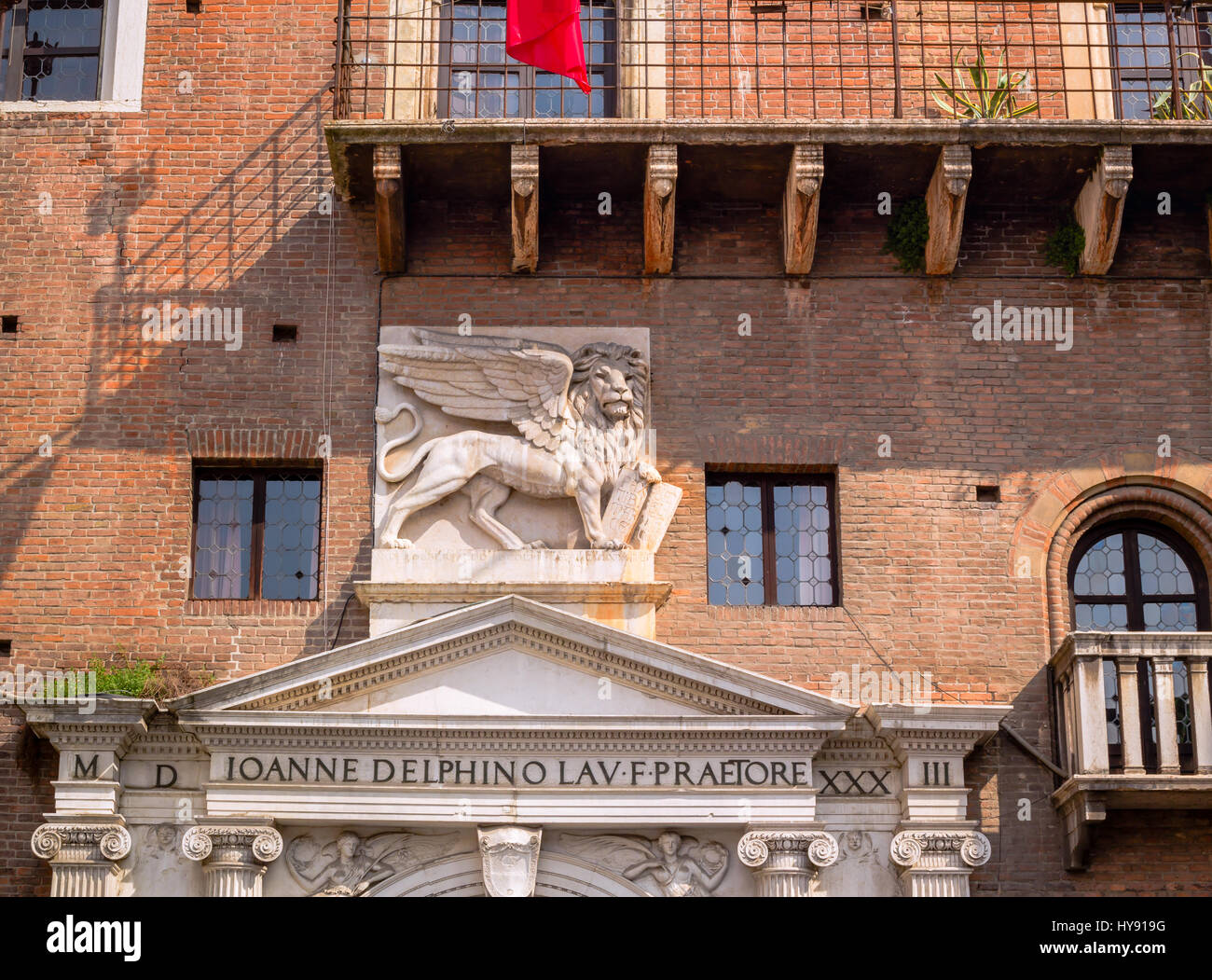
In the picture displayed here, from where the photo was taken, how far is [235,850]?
1416 centimetres

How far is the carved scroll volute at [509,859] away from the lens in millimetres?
14195

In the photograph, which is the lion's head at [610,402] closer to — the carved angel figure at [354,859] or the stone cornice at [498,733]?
the stone cornice at [498,733]

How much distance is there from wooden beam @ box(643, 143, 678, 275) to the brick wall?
0.21 metres

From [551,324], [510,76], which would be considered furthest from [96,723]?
[510,76]

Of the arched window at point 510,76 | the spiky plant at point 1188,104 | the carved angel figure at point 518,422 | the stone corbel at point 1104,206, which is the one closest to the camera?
the carved angel figure at point 518,422

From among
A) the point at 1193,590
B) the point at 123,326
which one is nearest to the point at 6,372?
the point at 123,326

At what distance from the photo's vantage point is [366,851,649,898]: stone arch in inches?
566

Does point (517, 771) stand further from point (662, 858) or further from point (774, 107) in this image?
point (774, 107)

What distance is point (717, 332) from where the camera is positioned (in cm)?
1608

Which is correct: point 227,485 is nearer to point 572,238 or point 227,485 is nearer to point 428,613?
point 428,613

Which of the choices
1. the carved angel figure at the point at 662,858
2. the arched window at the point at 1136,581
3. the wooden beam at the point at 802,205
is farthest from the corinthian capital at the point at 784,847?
the wooden beam at the point at 802,205

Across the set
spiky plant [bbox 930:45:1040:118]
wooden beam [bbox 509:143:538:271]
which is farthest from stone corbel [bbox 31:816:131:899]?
spiky plant [bbox 930:45:1040:118]

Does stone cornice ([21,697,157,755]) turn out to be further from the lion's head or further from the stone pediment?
the lion's head

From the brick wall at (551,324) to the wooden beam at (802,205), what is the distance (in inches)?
8.1
